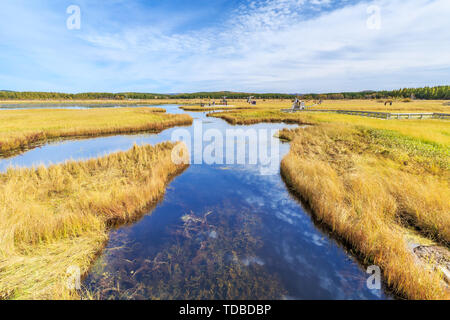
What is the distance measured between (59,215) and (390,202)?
1214 centimetres

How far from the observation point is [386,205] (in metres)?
7.29

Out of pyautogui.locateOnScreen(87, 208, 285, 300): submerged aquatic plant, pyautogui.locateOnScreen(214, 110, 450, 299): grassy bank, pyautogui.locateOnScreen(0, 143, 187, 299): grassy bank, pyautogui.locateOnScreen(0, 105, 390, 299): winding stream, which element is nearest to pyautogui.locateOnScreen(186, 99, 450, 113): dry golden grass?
pyautogui.locateOnScreen(214, 110, 450, 299): grassy bank

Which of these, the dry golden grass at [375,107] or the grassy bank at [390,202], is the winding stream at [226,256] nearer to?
the grassy bank at [390,202]

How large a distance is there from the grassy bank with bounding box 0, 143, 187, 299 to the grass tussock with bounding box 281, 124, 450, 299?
767cm

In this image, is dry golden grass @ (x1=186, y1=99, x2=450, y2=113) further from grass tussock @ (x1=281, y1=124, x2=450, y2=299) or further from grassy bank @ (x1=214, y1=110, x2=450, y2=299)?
grass tussock @ (x1=281, y1=124, x2=450, y2=299)

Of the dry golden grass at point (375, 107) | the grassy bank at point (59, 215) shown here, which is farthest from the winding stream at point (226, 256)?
the dry golden grass at point (375, 107)

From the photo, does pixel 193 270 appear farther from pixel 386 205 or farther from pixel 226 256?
pixel 386 205

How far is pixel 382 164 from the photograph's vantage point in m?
11.6

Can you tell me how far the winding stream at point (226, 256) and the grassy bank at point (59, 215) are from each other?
25.0 inches

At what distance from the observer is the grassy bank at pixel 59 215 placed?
180 inches

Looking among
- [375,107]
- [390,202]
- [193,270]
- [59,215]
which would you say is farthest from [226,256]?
[375,107]

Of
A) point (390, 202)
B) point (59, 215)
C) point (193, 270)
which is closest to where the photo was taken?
point (193, 270)
